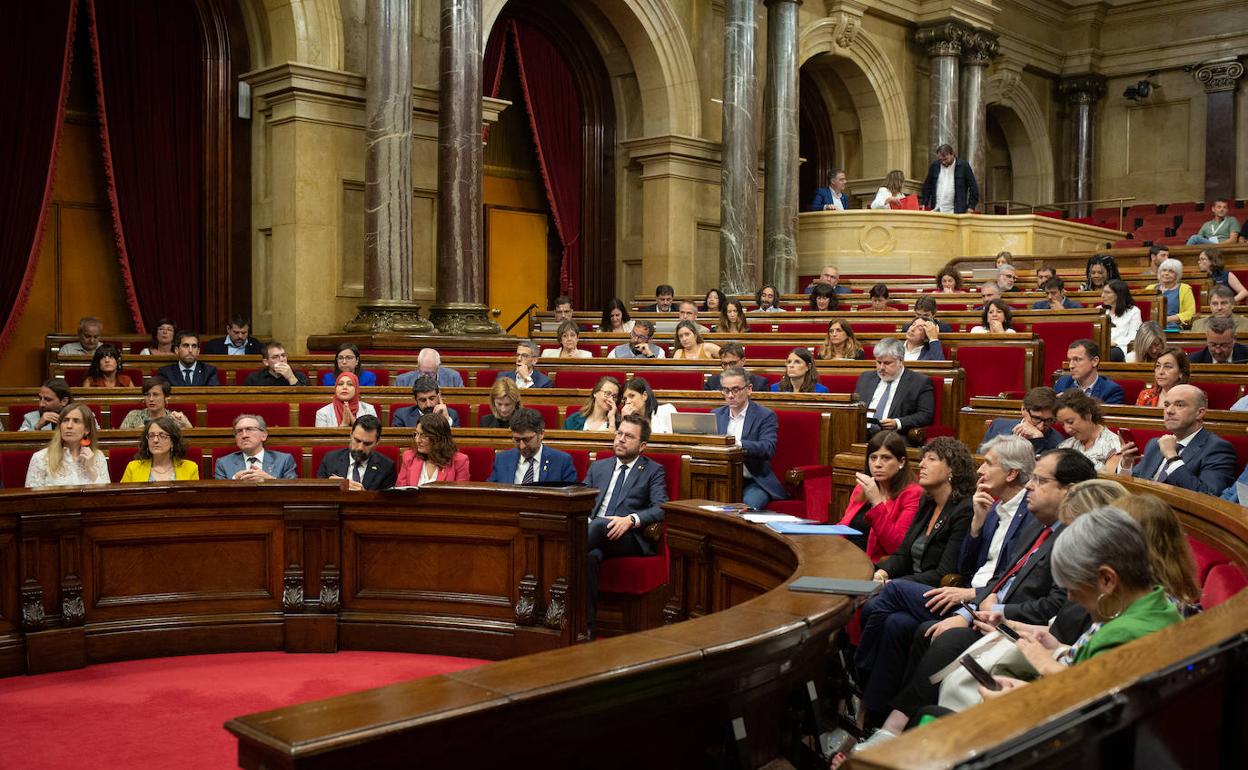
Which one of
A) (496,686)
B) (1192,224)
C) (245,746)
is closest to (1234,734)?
(496,686)

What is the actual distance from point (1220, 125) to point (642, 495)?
16.9 metres

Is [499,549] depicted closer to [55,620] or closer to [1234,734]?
[55,620]

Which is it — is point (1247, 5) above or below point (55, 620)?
above

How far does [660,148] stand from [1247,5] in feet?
35.6

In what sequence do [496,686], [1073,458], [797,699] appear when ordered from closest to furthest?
[496,686] → [797,699] → [1073,458]

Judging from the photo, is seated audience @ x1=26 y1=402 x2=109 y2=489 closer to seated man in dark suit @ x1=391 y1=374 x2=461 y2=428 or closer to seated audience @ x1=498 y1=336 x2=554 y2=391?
seated man in dark suit @ x1=391 y1=374 x2=461 y2=428

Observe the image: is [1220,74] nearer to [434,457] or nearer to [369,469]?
[434,457]

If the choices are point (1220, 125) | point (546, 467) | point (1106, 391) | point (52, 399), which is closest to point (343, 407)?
point (52, 399)

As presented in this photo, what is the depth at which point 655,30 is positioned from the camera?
1278cm

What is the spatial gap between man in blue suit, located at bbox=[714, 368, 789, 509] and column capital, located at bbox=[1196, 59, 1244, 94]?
616 inches

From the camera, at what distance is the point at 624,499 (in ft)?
16.2

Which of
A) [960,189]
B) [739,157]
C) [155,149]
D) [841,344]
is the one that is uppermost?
[739,157]

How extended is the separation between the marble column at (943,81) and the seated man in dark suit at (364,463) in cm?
1253

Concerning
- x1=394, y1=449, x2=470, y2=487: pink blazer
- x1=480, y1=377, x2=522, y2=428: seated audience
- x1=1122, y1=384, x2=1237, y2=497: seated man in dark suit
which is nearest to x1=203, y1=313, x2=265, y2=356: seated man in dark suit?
x1=480, y1=377, x2=522, y2=428: seated audience
